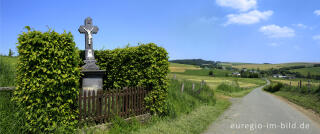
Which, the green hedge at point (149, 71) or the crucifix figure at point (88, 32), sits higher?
the crucifix figure at point (88, 32)

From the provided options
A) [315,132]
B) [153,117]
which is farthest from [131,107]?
[315,132]

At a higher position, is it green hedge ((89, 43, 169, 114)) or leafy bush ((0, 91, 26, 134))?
green hedge ((89, 43, 169, 114))

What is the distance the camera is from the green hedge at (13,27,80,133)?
486 centimetres

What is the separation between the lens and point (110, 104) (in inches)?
269

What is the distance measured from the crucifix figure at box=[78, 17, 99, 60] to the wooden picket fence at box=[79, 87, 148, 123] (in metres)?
2.83

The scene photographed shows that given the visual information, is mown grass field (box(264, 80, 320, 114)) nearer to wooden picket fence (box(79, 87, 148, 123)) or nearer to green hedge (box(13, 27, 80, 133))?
wooden picket fence (box(79, 87, 148, 123))

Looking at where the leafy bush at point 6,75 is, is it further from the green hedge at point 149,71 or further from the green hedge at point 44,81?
the green hedge at point 149,71

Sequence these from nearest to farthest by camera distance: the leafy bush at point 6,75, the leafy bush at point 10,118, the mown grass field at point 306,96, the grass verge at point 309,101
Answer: the leafy bush at point 10,118
the leafy bush at point 6,75
the grass verge at point 309,101
the mown grass field at point 306,96

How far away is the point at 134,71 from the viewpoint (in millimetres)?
7801

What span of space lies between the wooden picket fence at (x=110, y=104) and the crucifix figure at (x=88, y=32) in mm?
2834

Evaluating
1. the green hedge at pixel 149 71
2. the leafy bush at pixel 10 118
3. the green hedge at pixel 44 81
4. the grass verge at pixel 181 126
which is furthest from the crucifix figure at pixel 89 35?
the grass verge at pixel 181 126

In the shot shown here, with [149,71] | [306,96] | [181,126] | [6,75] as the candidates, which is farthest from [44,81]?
[306,96]

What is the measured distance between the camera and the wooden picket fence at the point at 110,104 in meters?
5.93

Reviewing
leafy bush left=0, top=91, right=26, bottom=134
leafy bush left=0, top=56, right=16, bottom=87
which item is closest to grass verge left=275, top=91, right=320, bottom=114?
leafy bush left=0, top=91, right=26, bottom=134
